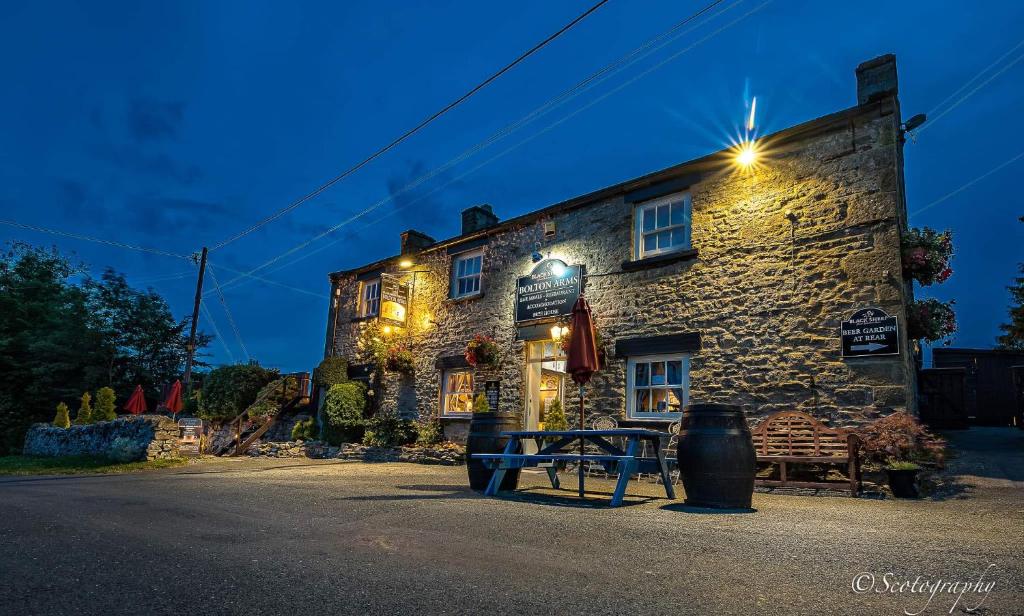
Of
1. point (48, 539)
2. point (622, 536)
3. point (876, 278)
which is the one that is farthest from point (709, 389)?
point (48, 539)

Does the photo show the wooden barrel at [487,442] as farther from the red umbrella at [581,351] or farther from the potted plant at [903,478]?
the potted plant at [903,478]

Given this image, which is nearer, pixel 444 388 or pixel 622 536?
pixel 622 536

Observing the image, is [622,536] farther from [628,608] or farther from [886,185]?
[886,185]

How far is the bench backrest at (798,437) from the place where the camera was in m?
7.34

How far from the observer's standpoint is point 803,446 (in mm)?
7629

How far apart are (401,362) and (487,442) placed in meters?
7.49

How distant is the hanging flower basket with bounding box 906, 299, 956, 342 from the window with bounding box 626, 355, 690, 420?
3.24 metres

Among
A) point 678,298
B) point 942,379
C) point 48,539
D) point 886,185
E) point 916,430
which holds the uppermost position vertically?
point 886,185

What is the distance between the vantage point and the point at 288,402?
17625 mm

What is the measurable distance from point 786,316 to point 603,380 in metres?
3.39

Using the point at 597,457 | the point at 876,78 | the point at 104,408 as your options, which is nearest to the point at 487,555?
the point at 597,457

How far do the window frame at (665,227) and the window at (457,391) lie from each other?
4.92 m

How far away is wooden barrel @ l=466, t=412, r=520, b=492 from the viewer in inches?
281

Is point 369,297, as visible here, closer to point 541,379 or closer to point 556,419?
point 541,379
